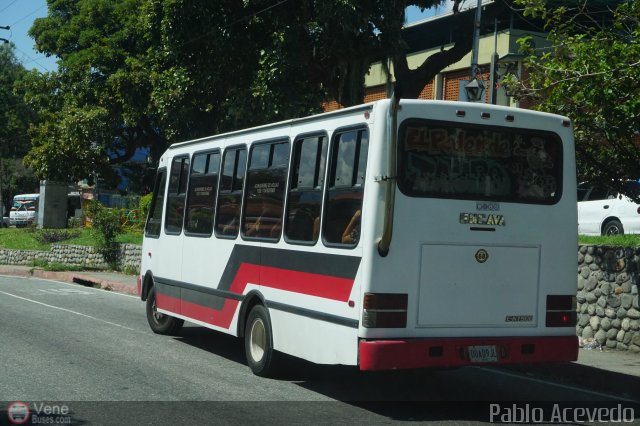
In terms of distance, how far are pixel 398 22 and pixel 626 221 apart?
24.8ft

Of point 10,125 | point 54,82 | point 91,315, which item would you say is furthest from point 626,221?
point 10,125

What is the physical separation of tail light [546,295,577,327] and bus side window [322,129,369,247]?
7.01 feet

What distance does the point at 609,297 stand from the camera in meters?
12.3

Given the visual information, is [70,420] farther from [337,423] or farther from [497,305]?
[497,305]

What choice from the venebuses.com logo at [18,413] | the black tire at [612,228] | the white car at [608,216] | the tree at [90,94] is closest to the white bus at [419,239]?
the venebuses.com logo at [18,413]

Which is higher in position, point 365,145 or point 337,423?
point 365,145

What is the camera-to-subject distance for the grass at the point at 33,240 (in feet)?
99.2

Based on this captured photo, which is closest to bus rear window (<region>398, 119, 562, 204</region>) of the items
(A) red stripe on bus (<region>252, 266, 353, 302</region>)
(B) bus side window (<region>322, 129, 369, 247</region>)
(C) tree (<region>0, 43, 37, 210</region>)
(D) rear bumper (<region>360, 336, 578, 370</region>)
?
(B) bus side window (<region>322, 129, 369, 247</region>)

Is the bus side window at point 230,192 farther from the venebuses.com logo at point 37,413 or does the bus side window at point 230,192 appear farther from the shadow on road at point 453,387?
the venebuses.com logo at point 37,413

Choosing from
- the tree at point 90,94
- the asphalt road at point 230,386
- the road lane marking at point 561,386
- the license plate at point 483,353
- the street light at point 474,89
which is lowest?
the asphalt road at point 230,386

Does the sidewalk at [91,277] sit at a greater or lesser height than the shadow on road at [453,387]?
greater

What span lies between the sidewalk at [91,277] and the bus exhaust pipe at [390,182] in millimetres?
14331

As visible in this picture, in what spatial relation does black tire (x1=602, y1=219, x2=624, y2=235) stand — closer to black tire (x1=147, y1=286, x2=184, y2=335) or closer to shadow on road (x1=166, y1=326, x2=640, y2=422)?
shadow on road (x1=166, y1=326, x2=640, y2=422)

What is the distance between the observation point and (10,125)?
65688 millimetres
